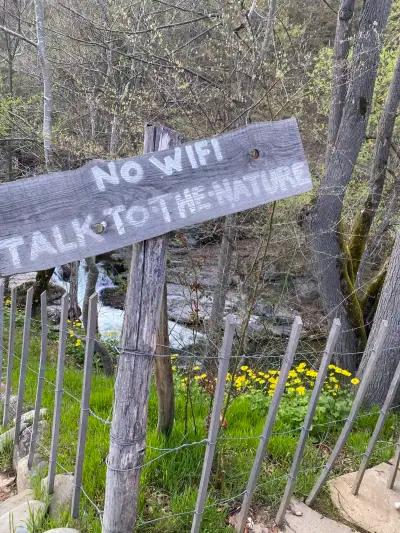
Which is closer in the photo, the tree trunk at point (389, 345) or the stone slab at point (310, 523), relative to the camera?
the stone slab at point (310, 523)

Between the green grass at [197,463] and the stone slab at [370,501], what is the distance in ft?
0.35

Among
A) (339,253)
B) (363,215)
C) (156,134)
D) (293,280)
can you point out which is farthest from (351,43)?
(156,134)

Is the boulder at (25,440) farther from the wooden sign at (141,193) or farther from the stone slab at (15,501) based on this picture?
the wooden sign at (141,193)

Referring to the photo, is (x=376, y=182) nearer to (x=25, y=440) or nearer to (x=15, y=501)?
(x=25, y=440)

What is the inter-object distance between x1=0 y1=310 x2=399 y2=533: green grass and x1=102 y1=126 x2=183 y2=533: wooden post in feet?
1.25

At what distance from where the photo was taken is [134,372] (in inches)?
73.6

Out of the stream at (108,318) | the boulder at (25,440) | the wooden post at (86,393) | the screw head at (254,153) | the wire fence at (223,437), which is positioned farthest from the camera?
the stream at (108,318)

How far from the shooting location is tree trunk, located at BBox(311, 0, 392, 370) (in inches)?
216

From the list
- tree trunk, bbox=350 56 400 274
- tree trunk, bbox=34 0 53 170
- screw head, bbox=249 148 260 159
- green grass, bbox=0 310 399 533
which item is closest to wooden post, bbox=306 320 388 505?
green grass, bbox=0 310 399 533

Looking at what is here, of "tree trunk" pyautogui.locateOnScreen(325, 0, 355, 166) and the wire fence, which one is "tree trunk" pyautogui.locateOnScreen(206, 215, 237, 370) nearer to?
"tree trunk" pyautogui.locateOnScreen(325, 0, 355, 166)

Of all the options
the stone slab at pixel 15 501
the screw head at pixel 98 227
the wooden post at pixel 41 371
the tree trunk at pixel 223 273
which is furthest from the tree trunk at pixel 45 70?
the screw head at pixel 98 227

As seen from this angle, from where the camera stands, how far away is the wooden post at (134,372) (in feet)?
5.81

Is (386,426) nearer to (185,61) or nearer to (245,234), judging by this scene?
(245,234)

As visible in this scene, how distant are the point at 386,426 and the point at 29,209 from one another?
336cm
